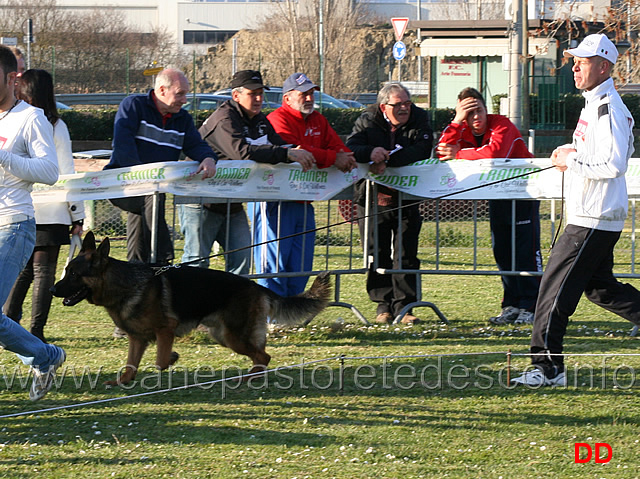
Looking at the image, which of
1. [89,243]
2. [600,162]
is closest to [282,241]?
[89,243]

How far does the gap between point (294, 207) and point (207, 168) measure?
990mm

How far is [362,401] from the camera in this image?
16.8 ft

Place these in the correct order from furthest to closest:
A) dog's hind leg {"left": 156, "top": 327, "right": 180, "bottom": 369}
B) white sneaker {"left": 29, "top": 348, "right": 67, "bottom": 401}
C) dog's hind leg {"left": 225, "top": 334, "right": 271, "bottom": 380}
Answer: dog's hind leg {"left": 225, "top": 334, "right": 271, "bottom": 380} → dog's hind leg {"left": 156, "top": 327, "right": 180, "bottom": 369} → white sneaker {"left": 29, "top": 348, "right": 67, "bottom": 401}

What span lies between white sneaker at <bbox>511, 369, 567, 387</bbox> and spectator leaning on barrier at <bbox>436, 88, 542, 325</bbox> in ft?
7.17

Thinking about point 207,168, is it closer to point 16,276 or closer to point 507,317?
point 16,276

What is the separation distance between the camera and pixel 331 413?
16.0ft

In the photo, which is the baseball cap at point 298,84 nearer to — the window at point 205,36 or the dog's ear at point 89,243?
the dog's ear at point 89,243

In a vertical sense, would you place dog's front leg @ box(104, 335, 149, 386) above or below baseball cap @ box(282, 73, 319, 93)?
below

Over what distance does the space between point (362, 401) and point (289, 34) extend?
122ft

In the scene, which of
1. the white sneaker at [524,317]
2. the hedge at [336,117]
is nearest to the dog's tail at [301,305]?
the white sneaker at [524,317]

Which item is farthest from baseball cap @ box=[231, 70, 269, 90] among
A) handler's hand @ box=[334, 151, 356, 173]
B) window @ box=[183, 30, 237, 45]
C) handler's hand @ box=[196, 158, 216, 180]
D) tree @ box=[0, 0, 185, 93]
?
window @ box=[183, 30, 237, 45]

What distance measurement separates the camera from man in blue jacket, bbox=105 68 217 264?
656cm

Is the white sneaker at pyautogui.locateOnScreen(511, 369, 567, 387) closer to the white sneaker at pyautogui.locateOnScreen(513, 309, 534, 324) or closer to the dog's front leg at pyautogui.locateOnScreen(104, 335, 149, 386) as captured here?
the white sneaker at pyautogui.locateOnScreen(513, 309, 534, 324)

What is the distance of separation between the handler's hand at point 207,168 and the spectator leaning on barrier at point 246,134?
1.22 ft
